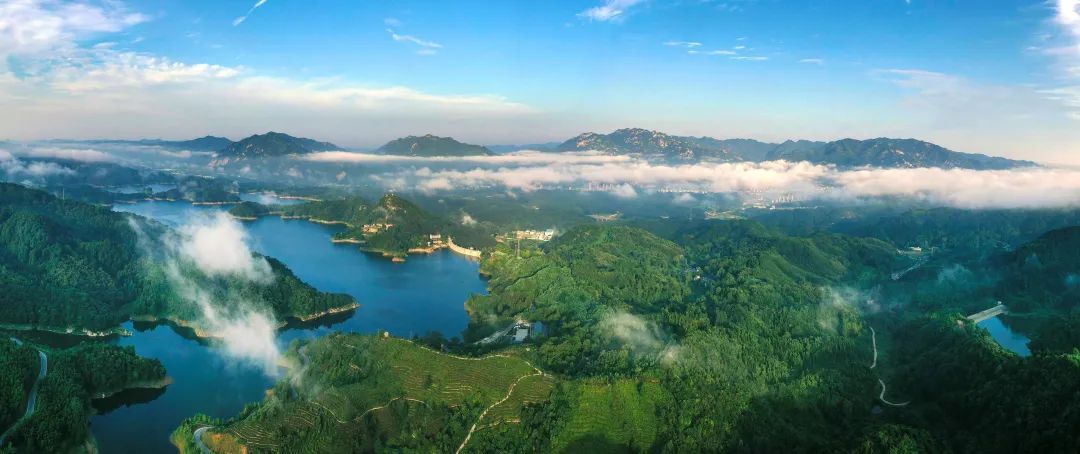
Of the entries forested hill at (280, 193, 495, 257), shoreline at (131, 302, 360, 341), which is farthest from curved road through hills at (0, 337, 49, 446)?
forested hill at (280, 193, 495, 257)

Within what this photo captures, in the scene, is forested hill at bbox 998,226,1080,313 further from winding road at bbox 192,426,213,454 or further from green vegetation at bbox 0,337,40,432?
green vegetation at bbox 0,337,40,432

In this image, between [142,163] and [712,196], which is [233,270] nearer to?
[712,196]

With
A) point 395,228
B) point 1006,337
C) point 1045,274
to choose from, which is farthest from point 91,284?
point 1045,274

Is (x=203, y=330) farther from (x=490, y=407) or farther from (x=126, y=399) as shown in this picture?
(x=490, y=407)

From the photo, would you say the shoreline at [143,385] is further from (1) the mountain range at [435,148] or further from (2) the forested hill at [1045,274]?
(1) the mountain range at [435,148]

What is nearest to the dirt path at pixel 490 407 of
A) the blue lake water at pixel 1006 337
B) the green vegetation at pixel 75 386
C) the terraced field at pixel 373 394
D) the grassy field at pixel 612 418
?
the terraced field at pixel 373 394

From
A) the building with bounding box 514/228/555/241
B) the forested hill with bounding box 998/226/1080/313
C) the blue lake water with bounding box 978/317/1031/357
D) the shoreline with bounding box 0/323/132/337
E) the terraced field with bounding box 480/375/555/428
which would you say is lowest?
the shoreline with bounding box 0/323/132/337

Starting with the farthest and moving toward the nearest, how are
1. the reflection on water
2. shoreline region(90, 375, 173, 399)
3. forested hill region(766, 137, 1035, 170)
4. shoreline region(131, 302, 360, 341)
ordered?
forested hill region(766, 137, 1035, 170) < shoreline region(131, 302, 360, 341) < shoreline region(90, 375, 173, 399) < the reflection on water
